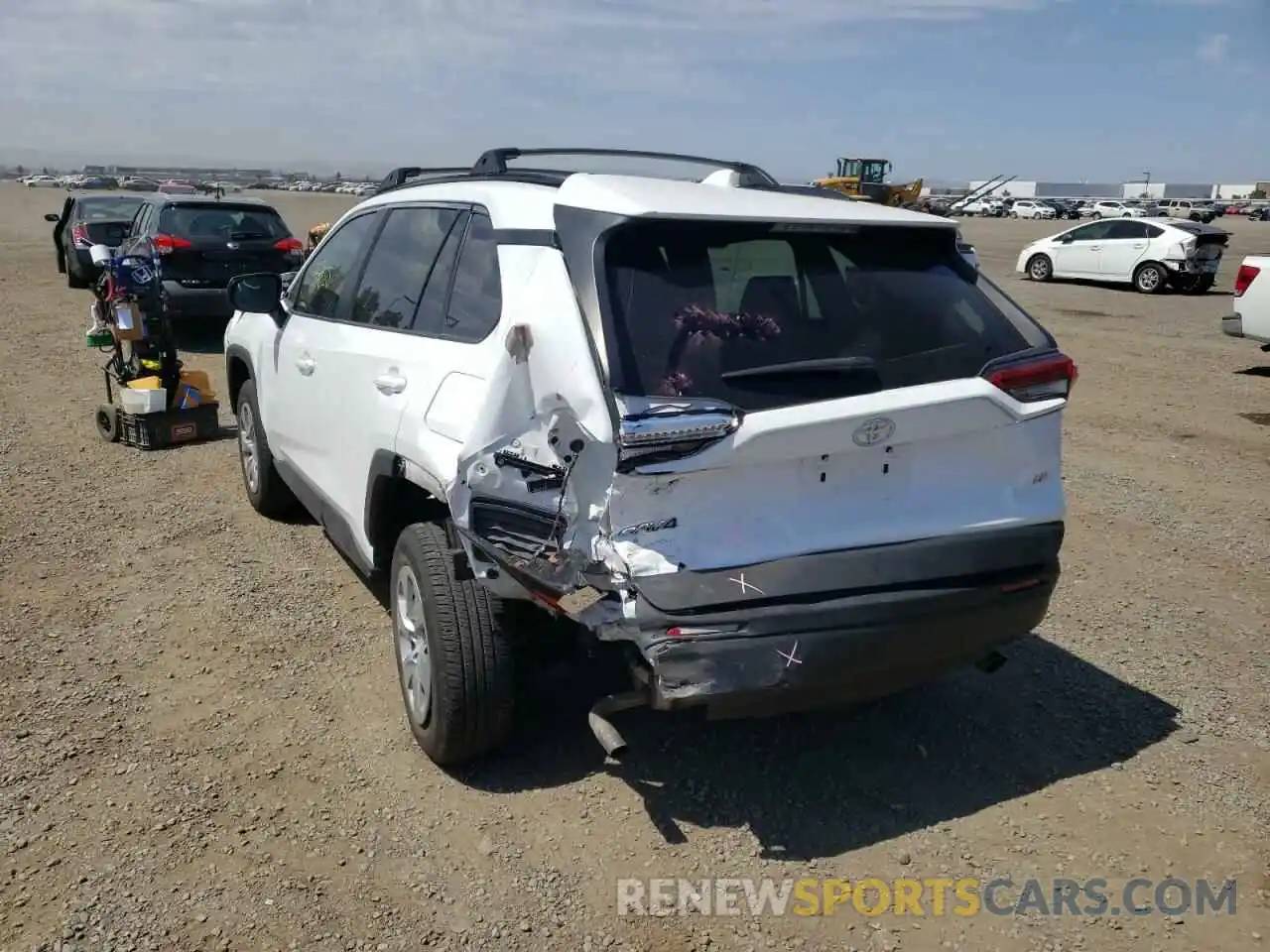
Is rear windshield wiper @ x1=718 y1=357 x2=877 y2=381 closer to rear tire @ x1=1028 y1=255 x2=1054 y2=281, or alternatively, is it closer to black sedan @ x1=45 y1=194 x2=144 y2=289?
black sedan @ x1=45 y1=194 x2=144 y2=289

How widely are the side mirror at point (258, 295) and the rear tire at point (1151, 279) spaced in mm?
19358

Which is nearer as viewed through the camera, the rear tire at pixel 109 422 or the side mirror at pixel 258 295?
the side mirror at pixel 258 295

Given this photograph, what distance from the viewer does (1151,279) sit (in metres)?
20.0

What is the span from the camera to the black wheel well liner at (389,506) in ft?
11.9

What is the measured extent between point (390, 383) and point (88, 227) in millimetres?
14744

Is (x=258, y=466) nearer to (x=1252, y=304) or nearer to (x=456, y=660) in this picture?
(x=456, y=660)

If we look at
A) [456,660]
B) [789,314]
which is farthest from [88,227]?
[789,314]

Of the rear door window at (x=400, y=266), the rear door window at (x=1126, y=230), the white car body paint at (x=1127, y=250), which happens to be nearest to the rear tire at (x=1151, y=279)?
the white car body paint at (x=1127, y=250)

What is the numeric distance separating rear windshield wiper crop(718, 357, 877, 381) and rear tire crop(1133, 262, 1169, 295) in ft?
64.9

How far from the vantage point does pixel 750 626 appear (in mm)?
2697

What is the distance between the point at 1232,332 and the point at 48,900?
12192 millimetres

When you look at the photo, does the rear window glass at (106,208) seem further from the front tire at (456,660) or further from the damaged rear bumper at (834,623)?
the damaged rear bumper at (834,623)

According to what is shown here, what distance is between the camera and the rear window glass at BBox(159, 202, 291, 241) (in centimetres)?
1148

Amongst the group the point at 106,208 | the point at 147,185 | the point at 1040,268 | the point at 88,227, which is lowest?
the point at 1040,268
